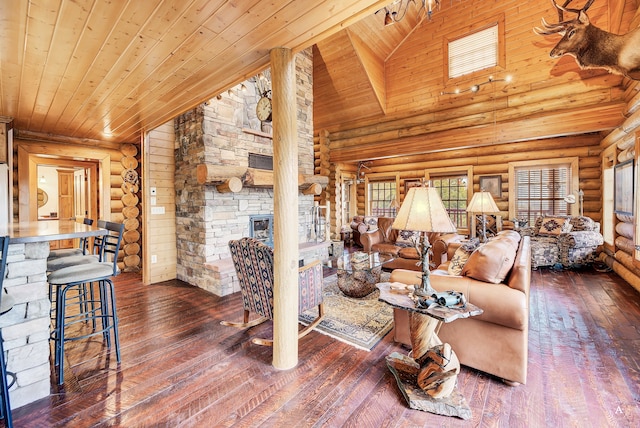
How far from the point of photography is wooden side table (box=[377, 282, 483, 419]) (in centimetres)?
172

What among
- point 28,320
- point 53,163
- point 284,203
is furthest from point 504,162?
point 53,163

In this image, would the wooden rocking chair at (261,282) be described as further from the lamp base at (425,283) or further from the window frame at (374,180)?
the window frame at (374,180)

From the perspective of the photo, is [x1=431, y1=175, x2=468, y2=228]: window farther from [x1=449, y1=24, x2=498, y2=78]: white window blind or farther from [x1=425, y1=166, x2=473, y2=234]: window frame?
[x1=449, y1=24, x2=498, y2=78]: white window blind

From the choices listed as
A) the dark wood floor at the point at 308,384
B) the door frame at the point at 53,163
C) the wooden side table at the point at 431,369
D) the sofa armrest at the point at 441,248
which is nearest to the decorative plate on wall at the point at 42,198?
the door frame at the point at 53,163

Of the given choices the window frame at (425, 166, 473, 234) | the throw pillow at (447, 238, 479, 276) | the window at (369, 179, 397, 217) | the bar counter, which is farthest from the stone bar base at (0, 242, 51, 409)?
the window at (369, 179, 397, 217)

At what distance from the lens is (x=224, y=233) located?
4.39 m

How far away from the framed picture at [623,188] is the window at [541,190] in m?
1.58

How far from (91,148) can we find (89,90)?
8.90ft

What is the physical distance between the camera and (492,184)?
7215 millimetres

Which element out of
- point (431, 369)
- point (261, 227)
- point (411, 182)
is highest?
point (411, 182)

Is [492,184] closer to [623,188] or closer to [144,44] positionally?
[623,188]

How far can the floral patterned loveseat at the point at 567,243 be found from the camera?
16.6 ft

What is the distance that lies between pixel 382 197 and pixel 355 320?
23.0 ft

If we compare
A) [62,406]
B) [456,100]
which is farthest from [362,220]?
[62,406]
